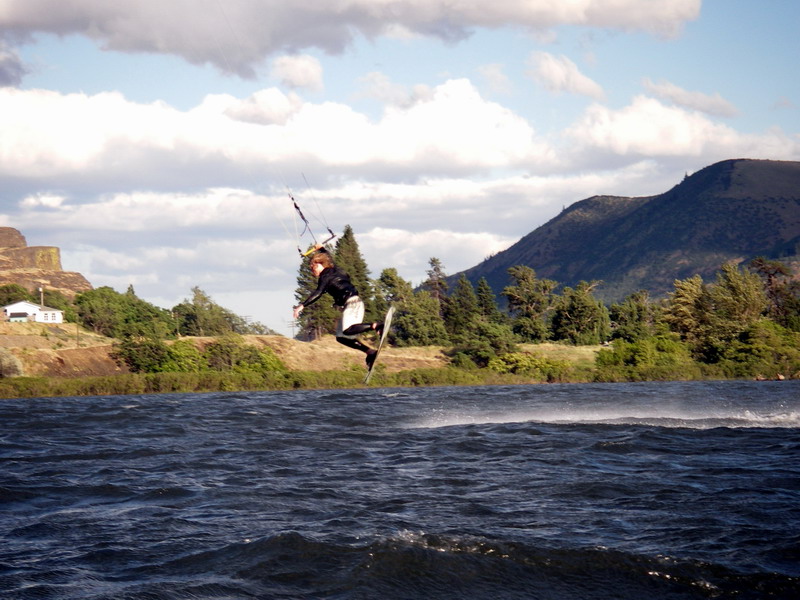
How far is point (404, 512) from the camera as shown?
53.8 ft

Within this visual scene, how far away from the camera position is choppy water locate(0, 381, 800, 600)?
12.4 m

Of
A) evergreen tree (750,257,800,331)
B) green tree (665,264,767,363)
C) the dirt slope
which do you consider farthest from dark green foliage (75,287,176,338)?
evergreen tree (750,257,800,331)

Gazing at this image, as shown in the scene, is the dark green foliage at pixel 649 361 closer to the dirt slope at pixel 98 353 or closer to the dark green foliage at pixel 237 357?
the dirt slope at pixel 98 353

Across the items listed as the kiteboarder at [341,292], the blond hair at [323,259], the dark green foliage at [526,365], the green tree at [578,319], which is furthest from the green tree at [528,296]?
the blond hair at [323,259]

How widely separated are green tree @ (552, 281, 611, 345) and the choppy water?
83974 mm

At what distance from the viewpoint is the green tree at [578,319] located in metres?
115

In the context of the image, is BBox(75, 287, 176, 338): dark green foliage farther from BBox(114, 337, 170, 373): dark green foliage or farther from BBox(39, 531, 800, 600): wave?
BBox(39, 531, 800, 600): wave

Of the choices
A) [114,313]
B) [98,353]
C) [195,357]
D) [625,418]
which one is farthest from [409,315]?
[625,418]

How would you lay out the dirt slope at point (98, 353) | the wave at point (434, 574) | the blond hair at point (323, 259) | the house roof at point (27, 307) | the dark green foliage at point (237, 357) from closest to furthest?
the wave at point (434, 574) → the blond hair at point (323, 259) → the dirt slope at point (98, 353) → the dark green foliage at point (237, 357) → the house roof at point (27, 307)

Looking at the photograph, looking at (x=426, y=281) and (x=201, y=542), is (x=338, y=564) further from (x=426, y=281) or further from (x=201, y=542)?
(x=426, y=281)

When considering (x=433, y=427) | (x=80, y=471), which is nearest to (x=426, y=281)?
(x=433, y=427)

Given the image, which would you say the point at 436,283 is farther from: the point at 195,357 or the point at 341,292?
the point at 341,292

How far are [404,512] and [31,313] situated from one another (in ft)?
414

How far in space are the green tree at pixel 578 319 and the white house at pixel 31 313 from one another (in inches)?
2946
